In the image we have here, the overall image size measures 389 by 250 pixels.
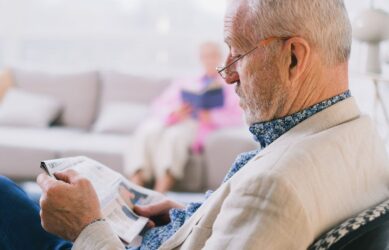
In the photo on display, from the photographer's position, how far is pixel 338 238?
89cm

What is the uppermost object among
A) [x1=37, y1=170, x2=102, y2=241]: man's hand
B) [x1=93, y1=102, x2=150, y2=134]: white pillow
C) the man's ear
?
the man's ear

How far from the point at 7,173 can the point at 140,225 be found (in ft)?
7.46

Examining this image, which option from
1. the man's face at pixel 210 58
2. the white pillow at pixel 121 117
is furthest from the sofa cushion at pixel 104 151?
the man's face at pixel 210 58

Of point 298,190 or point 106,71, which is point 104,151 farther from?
A: point 298,190

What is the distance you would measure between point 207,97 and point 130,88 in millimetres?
846

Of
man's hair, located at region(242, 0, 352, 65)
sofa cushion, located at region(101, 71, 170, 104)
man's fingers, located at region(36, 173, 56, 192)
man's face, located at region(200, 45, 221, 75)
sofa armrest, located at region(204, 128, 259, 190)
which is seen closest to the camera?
man's hair, located at region(242, 0, 352, 65)

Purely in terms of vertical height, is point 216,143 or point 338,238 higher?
point 338,238

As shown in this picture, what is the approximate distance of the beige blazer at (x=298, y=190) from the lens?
894 millimetres

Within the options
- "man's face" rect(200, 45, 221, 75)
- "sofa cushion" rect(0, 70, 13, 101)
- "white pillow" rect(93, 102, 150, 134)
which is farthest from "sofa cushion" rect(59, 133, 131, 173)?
"sofa cushion" rect(0, 70, 13, 101)

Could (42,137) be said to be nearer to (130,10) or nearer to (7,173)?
(7,173)

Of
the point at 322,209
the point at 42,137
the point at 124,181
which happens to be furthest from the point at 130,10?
the point at 322,209

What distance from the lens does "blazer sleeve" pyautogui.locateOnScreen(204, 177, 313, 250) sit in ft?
2.91

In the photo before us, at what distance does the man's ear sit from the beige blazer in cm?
10

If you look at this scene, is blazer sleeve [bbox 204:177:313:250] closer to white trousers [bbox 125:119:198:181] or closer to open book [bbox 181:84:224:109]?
white trousers [bbox 125:119:198:181]
